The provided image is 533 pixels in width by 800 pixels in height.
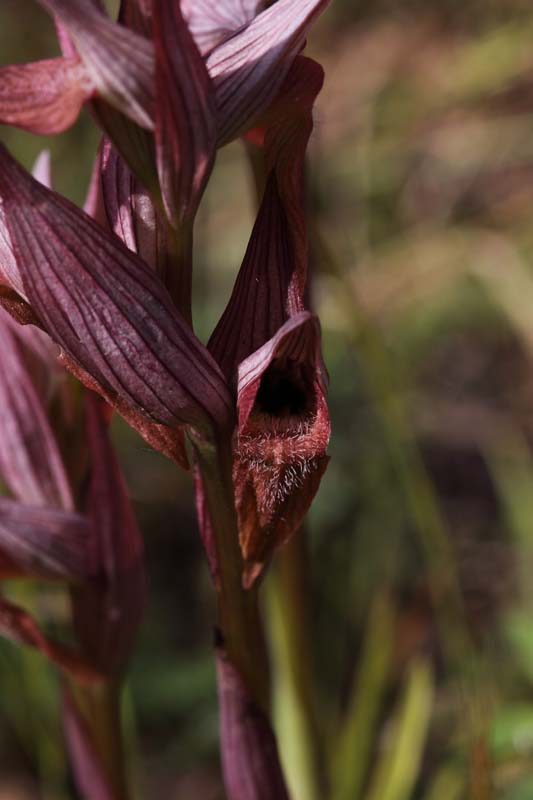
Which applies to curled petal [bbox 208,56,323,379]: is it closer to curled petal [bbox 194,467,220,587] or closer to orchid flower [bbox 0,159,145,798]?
curled petal [bbox 194,467,220,587]

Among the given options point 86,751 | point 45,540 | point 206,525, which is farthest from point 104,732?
point 206,525

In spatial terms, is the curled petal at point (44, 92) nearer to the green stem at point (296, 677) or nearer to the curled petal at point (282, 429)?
the curled petal at point (282, 429)

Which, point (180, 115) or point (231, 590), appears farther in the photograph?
→ point (231, 590)

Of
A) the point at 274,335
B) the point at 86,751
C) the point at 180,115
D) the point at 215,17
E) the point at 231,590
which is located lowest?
the point at 86,751

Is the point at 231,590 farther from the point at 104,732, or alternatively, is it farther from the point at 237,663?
the point at 104,732

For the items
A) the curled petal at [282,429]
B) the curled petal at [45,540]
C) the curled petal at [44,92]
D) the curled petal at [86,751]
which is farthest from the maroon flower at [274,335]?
the curled petal at [86,751]

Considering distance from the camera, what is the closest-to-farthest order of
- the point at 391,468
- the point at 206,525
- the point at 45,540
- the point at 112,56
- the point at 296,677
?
the point at 112,56
the point at 206,525
the point at 45,540
the point at 296,677
the point at 391,468
